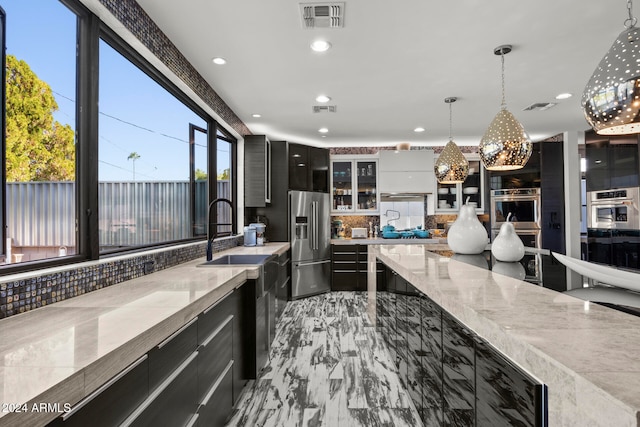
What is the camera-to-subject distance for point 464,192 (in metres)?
6.26

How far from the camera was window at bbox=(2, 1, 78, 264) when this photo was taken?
146cm

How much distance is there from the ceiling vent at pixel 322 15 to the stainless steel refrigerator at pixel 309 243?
326 cm

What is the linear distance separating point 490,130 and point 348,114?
7.18ft

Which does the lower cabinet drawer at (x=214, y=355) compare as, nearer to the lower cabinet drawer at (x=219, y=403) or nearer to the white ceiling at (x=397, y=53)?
the lower cabinet drawer at (x=219, y=403)

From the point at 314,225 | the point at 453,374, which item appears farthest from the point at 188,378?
the point at 314,225

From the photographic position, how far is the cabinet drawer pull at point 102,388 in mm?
766

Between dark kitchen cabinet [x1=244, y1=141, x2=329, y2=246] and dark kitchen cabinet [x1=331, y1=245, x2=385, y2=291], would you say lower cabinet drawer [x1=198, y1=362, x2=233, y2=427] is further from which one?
dark kitchen cabinet [x1=331, y1=245, x2=385, y2=291]

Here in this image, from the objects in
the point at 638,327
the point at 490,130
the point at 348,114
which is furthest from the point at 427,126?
the point at 638,327

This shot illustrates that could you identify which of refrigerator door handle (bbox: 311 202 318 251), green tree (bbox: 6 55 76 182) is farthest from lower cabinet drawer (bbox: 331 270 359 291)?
green tree (bbox: 6 55 76 182)

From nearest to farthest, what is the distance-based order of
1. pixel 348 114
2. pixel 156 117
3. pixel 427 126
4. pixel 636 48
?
pixel 636 48, pixel 156 117, pixel 348 114, pixel 427 126

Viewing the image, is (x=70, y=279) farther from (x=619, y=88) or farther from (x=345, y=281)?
(x=345, y=281)

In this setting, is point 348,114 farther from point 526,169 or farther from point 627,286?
point 627,286

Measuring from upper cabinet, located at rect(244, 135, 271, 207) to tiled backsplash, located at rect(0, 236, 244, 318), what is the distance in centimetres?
252

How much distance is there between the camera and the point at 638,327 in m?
0.94
